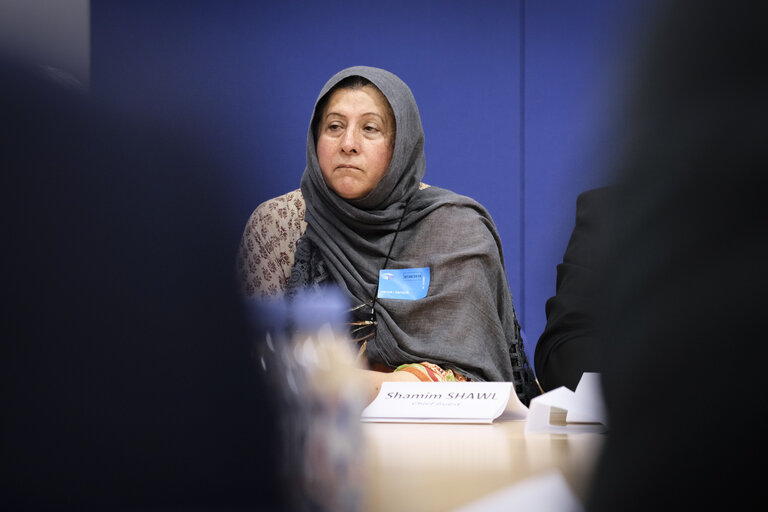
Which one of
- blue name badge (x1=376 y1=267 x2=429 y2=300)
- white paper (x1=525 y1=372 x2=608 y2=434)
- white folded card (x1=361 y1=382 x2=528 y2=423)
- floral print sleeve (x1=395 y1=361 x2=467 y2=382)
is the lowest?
floral print sleeve (x1=395 y1=361 x2=467 y2=382)

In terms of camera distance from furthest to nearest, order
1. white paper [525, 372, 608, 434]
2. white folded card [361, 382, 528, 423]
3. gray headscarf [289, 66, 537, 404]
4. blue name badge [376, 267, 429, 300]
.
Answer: blue name badge [376, 267, 429, 300]
gray headscarf [289, 66, 537, 404]
white folded card [361, 382, 528, 423]
white paper [525, 372, 608, 434]

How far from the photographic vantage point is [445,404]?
111cm

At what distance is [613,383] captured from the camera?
8.9 inches

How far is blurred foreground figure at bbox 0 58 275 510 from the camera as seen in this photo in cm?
24

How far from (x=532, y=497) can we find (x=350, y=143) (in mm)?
1649

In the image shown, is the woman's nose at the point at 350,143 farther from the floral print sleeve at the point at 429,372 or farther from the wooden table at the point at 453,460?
the wooden table at the point at 453,460

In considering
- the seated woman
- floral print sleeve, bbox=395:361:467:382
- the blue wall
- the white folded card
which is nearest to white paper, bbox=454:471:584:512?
the white folded card

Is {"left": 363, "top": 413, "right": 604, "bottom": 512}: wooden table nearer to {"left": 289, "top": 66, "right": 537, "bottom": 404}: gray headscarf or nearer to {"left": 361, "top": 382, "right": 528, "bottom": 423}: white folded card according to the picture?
{"left": 361, "top": 382, "right": 528, "bottom": 423}: white folded card

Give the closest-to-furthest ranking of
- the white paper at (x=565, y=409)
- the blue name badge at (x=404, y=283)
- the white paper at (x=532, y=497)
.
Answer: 1. the white paper at (x=532, y=497)
2. the white paper at (x=565, y=409)
3. the blue name badge at (x=404, y=283)

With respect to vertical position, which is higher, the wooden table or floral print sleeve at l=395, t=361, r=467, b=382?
the wooden table

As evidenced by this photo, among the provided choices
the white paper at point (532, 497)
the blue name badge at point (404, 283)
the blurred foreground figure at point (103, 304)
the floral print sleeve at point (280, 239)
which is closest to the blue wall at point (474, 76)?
the floral print sleeve at point (280, 239)

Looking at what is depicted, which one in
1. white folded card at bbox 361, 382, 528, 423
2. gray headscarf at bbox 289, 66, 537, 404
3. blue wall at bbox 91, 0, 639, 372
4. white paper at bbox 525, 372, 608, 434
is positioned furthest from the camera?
blue wall at bbox 91, 0, 639, 372

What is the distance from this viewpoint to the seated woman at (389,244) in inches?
73.1

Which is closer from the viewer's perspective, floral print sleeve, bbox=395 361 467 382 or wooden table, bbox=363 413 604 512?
wooden table, bbox=363 413 604 512
